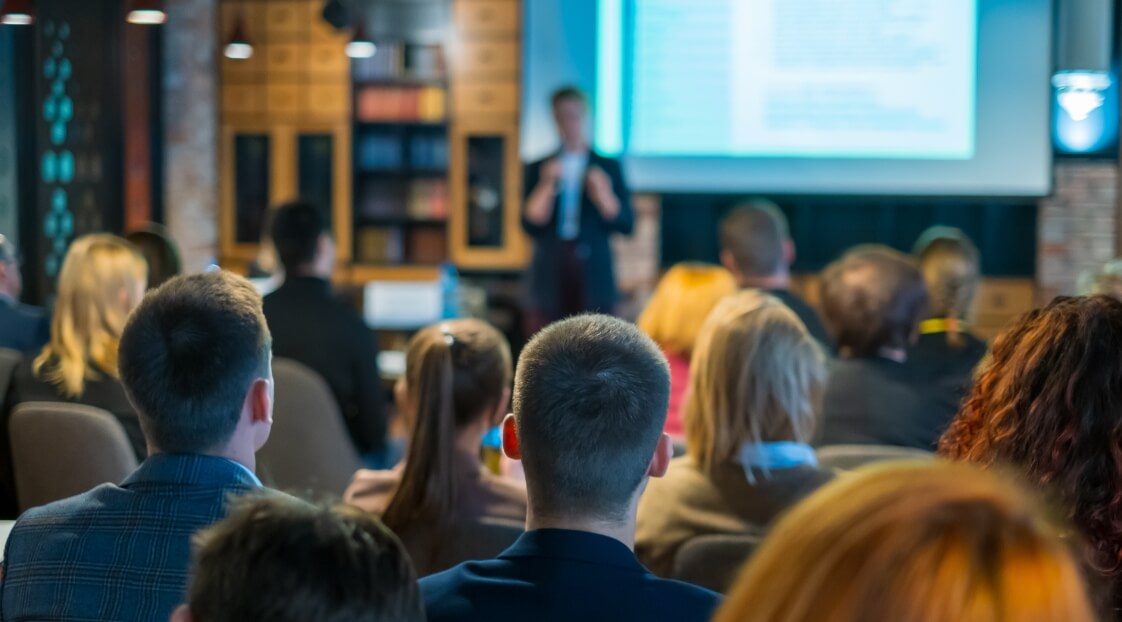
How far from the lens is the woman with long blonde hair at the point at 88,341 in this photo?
3119 mm

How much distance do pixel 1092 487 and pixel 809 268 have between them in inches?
247

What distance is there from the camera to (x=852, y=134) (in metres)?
6.81

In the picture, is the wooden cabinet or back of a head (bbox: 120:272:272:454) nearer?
back of a head (bbox: 120:272:272:454)

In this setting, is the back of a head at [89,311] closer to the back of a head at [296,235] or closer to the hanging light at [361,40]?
the back of a head at [296,235]

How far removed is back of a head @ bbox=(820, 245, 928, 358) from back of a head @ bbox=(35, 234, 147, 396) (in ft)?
5.74

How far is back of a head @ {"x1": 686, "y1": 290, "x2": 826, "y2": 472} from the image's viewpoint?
2355mm

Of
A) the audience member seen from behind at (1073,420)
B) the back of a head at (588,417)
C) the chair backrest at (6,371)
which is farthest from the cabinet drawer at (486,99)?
the back of a head at (588,417)

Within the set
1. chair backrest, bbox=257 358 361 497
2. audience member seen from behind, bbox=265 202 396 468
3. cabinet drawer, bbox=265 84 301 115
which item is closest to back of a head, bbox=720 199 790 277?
audience member seen from behind, bbox=265 202 396 468

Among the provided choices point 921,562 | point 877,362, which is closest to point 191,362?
point 921,562

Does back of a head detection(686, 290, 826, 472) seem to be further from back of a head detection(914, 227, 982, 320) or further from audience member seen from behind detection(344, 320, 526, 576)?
back of a head detection(914, 227, 982, 320)

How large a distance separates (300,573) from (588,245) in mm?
5269

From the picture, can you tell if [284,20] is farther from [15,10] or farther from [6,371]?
[6,371]

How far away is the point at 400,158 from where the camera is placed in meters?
8.34

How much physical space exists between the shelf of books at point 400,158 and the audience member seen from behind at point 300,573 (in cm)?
742
